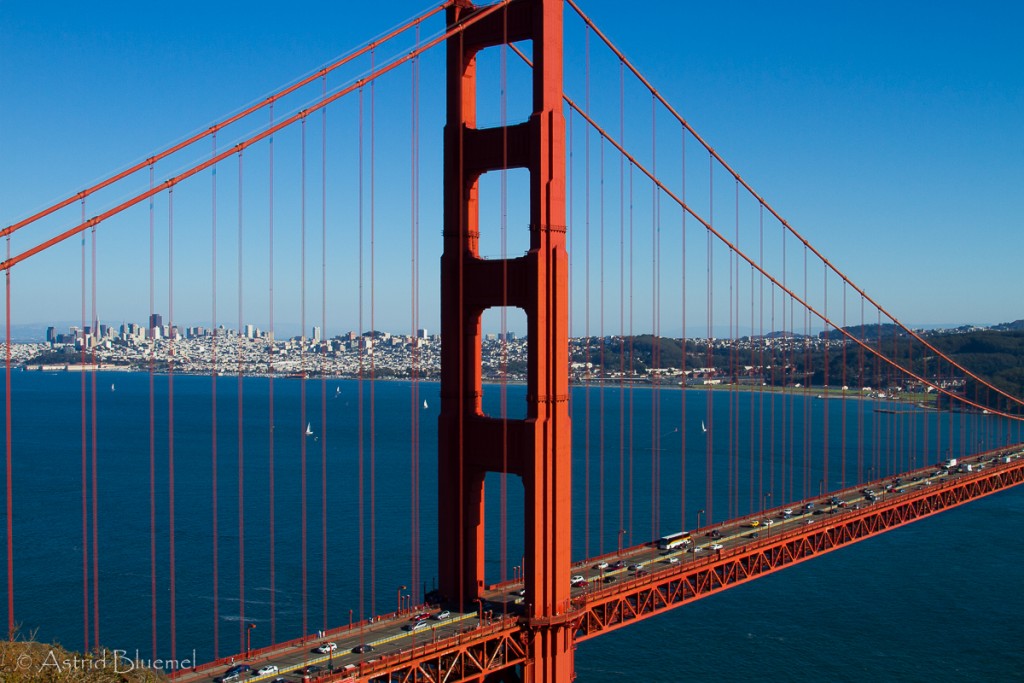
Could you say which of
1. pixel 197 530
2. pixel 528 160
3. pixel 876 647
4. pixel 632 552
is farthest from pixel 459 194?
pixel 197 530

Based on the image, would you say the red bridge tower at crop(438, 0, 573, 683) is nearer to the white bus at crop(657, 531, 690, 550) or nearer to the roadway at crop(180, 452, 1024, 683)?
the roadway at crop(180, 452, 1024, 683)

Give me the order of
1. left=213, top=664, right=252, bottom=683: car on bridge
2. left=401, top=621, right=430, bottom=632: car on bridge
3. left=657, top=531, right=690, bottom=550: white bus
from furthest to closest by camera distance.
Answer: left=657, top=531, right=690, bottom=550: white bus
left=401, top=621, right=430, bottom=632: car on bridge
left=213, top=664, right=252, bottom=683: car on bridge

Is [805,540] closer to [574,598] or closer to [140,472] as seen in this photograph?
[574,598]

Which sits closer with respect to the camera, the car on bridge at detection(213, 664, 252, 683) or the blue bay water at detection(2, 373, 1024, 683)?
the car on bridge at detection(213, 664, 252, 683)

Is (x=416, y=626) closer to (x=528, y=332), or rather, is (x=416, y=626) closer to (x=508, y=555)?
(x=528, y=332)

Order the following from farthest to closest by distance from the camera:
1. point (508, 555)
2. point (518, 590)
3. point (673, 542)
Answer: point (508, 555)
point (673, 542)
point (518, 590)

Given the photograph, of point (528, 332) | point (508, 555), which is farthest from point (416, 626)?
point (508, 555)

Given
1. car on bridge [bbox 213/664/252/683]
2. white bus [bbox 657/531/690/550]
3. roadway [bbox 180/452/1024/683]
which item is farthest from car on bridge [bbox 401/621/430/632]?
white bus [bbox 657/531/690/550]

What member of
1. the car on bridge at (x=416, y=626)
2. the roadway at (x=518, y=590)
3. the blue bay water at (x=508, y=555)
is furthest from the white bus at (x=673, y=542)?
the car on bridge at (x=416, y=626)
